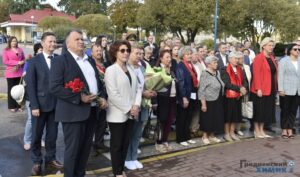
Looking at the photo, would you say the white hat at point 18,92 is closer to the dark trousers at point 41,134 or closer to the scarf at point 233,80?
the dark trousers at point 41,134

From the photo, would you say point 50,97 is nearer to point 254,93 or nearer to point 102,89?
point 102,89

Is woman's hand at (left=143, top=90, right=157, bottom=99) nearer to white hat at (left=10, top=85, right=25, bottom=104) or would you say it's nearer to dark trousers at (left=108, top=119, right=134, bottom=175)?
dark trousers at (left=108, top=119, right=134, bottom=175)

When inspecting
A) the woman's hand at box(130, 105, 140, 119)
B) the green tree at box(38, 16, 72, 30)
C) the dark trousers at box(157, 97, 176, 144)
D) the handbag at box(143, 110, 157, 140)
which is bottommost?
the handbag at box(143, 110, 157, 140)

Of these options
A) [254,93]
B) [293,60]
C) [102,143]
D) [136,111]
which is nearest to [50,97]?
[136,111]

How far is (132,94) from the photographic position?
490cm

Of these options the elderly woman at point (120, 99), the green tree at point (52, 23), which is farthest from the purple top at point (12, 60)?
the green tree at point (52, 23)

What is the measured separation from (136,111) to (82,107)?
79 cm

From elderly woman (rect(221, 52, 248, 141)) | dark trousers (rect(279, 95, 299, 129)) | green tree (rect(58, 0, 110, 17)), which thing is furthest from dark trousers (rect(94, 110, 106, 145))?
green tree (rect(58, 0, 110, 17))

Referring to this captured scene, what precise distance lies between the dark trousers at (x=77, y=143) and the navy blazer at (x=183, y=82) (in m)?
2.17

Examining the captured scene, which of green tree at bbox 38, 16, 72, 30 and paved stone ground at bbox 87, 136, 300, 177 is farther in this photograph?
green tree at bbox 38, 16, 72, 30

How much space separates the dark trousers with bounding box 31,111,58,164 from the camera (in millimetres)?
5262

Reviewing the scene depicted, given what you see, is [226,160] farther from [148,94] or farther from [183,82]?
[148,94]

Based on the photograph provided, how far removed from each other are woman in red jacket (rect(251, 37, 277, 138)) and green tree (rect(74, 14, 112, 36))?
3833 cm

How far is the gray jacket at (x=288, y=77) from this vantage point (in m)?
7.40
